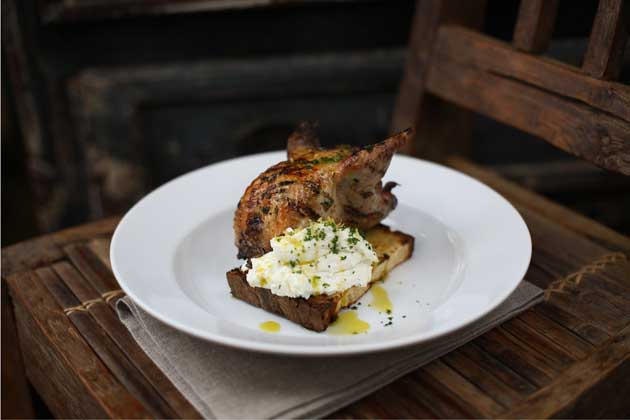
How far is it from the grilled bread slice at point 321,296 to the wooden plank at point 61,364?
31 centimetres

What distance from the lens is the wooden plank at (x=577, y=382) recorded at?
1208mm

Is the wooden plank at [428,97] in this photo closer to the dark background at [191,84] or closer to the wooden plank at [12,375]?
the dark background at [191,84]

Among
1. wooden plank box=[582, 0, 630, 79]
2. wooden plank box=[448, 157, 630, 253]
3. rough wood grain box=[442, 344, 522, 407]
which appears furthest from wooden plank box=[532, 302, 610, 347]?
wooden plank box=[582, 0, 630, 79]

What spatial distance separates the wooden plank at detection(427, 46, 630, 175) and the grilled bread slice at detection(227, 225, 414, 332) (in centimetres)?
52

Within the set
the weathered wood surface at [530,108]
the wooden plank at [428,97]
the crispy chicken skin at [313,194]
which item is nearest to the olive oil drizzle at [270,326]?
the crispy chicken skin at [313,194]

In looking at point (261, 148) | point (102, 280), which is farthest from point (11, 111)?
point (102, 280)

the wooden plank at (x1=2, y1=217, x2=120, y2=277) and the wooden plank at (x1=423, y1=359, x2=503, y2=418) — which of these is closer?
the wooden plank at (x1=423, y1=359, x2=503, y2=418)

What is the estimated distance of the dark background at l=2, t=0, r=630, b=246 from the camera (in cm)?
273

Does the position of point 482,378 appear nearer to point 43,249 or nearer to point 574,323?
point 574,323

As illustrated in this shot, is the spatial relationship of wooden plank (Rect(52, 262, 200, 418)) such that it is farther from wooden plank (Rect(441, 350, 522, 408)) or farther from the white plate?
wooden plank (Rect(441, 350, 522, 408))

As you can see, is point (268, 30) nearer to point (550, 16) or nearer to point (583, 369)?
point (550, 16)

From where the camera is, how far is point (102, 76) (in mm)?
2787

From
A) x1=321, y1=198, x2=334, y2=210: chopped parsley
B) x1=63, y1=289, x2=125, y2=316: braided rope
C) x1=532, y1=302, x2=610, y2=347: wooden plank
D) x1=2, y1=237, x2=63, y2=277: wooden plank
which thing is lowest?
x1=2, y1=237, x2=63, y2=277: wooden plank

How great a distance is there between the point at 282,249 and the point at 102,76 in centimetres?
175
